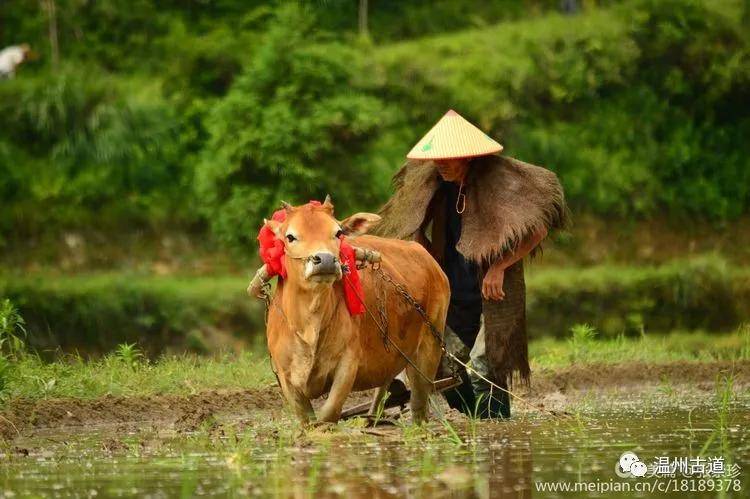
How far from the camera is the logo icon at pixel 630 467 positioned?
7.27m

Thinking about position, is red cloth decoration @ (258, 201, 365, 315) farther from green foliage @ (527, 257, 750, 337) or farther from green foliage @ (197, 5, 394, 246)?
green foliage @ (527, 257, 750, 337)

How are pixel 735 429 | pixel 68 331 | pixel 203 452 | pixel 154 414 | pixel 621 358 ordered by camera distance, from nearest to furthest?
pixel 203 452
pixel 735 429
pixel 154 414
pixel 621 358
pixel 68 331

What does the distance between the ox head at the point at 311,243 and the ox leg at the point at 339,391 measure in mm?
598

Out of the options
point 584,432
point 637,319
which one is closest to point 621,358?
point 637,319

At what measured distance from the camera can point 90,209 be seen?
18281 millimetres

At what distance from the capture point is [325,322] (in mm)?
8906

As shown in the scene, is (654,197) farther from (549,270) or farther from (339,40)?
(339,40)

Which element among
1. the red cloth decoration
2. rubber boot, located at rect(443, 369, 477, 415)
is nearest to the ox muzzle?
the red cloth decoration

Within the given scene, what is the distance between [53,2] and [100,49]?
0.84 metres

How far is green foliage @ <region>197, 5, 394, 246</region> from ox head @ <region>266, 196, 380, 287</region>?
7.45 m

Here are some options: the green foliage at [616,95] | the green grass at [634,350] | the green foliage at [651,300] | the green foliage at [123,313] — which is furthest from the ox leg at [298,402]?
the green foliage at [616,95]

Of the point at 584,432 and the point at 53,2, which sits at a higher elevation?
the point at 53,2

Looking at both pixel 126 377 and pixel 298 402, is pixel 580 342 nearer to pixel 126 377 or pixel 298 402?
pixel 126 377

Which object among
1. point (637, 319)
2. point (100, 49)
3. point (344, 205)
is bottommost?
point (637, 319)
